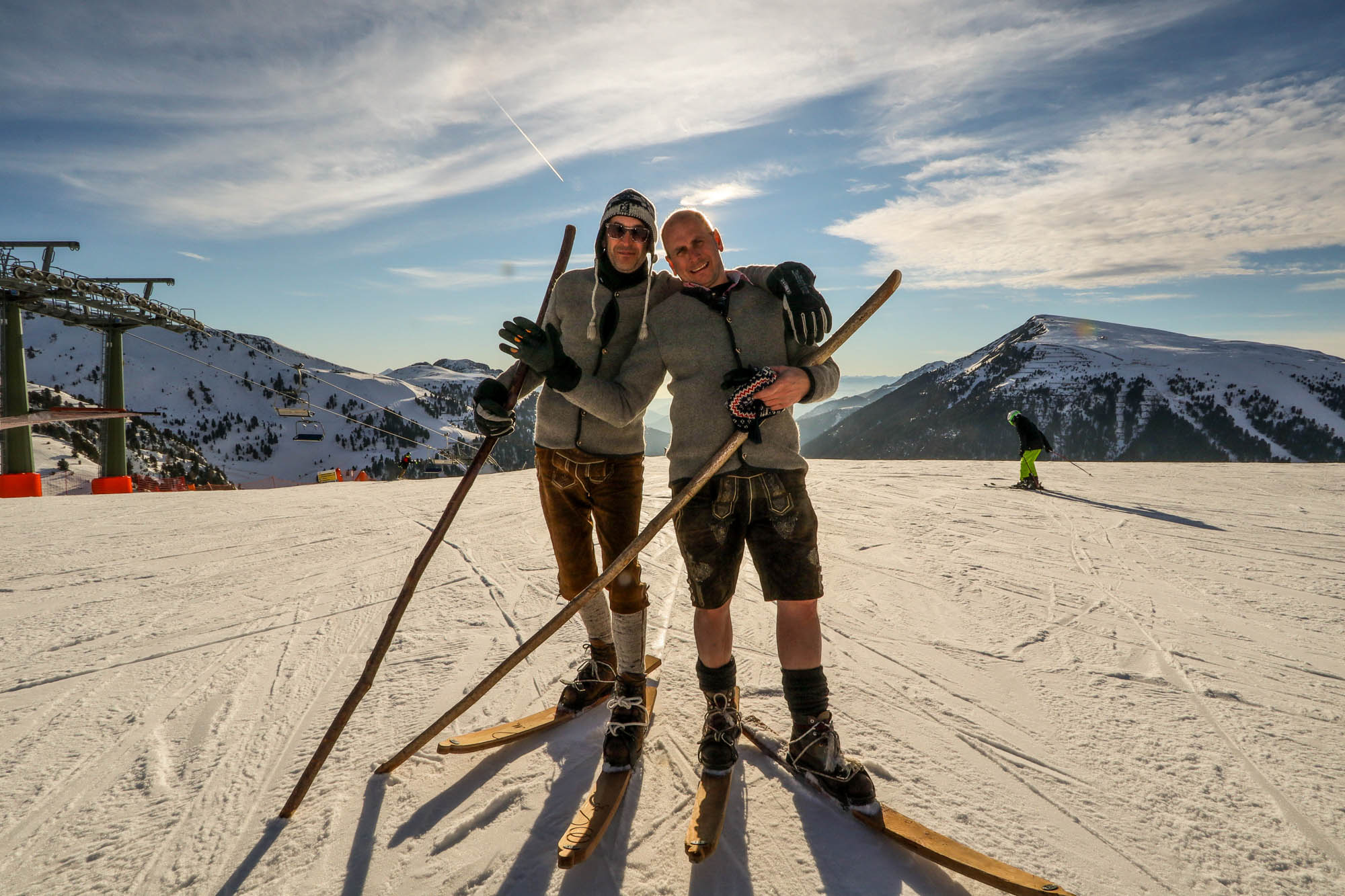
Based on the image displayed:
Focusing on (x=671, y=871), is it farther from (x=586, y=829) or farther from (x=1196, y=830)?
(x=1196, y=830)

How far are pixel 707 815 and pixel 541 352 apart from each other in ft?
6.20

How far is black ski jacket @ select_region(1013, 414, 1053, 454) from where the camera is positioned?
37.4ft

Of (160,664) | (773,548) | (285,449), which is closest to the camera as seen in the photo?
(773,548)

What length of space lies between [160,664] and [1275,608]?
774cm

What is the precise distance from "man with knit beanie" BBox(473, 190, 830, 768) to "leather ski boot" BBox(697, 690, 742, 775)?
349 millimetres

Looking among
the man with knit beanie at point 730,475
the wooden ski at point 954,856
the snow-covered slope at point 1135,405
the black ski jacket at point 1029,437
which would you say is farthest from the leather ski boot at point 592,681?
the snow-covered slope at point 1135,405

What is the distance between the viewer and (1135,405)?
143m

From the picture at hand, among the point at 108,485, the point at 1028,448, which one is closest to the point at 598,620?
the point at 1028,448

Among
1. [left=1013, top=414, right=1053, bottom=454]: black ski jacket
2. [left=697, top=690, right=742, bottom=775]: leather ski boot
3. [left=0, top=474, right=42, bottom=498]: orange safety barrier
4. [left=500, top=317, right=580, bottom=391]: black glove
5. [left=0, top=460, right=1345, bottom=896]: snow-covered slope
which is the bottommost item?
[left=0, top=460, right=1345, bottom=896]: snow-covered slope

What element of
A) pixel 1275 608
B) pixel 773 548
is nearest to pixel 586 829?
pixel 773 548

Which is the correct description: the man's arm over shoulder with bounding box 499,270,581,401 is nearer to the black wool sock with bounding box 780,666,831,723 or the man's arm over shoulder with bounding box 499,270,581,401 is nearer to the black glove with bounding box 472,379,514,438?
the black glove with bounding box 472,379,514,438

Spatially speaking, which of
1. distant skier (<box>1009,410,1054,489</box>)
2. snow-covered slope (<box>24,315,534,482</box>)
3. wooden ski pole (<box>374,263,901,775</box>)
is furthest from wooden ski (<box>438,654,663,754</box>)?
snow-covered slope (<box>24,315,534,482</box>)

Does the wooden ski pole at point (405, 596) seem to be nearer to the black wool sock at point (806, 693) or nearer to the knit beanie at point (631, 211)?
the knit beanie at point (631, 211)

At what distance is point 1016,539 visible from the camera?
6.89m
